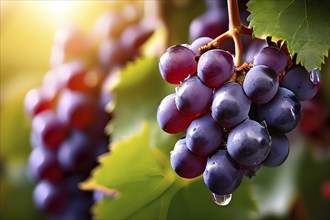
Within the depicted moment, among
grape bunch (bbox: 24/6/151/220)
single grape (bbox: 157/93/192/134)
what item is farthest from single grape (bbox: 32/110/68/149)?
single grape (bbox: 157/93/192/134)

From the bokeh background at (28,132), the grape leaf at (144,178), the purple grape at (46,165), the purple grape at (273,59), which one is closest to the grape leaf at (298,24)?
the purple grape at (273,59)

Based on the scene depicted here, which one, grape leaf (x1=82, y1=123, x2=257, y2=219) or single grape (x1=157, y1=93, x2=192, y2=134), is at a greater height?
single grape (x1=157, y1=93, x2=192, y2=134)

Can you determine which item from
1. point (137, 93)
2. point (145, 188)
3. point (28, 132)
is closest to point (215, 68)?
point (145, 188)

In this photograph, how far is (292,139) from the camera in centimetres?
89

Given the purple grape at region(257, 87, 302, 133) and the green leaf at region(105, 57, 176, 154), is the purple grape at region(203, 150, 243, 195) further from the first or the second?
the green leaf at region(105, 57, 176, 154)

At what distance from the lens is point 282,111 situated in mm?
382

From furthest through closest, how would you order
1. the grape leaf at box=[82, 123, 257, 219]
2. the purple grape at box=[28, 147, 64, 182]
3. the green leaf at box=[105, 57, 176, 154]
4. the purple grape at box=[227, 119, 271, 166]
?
the purple grape at box=[28, 147, 64, 182] < the green leaf at box=[105, 57, 176, 154] < the grape leaf at box=[82, 123, 257, 219] < the purple grape at box=[227, 119, 271, 166]

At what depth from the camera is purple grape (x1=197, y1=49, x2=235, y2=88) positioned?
0.38m

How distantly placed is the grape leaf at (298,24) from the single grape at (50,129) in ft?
1.46

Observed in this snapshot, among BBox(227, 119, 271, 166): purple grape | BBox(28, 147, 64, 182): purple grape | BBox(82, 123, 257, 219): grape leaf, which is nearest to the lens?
BBox(227, 119, 271, 166): purple grape

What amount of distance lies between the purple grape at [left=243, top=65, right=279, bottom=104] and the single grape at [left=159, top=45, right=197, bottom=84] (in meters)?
0.04

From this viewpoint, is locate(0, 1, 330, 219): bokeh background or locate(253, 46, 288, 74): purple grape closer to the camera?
locate(253, 46, 288, 74): purple grape

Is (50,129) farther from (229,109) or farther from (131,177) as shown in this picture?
(229,109)

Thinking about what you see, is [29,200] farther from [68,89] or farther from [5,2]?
[5,2]
